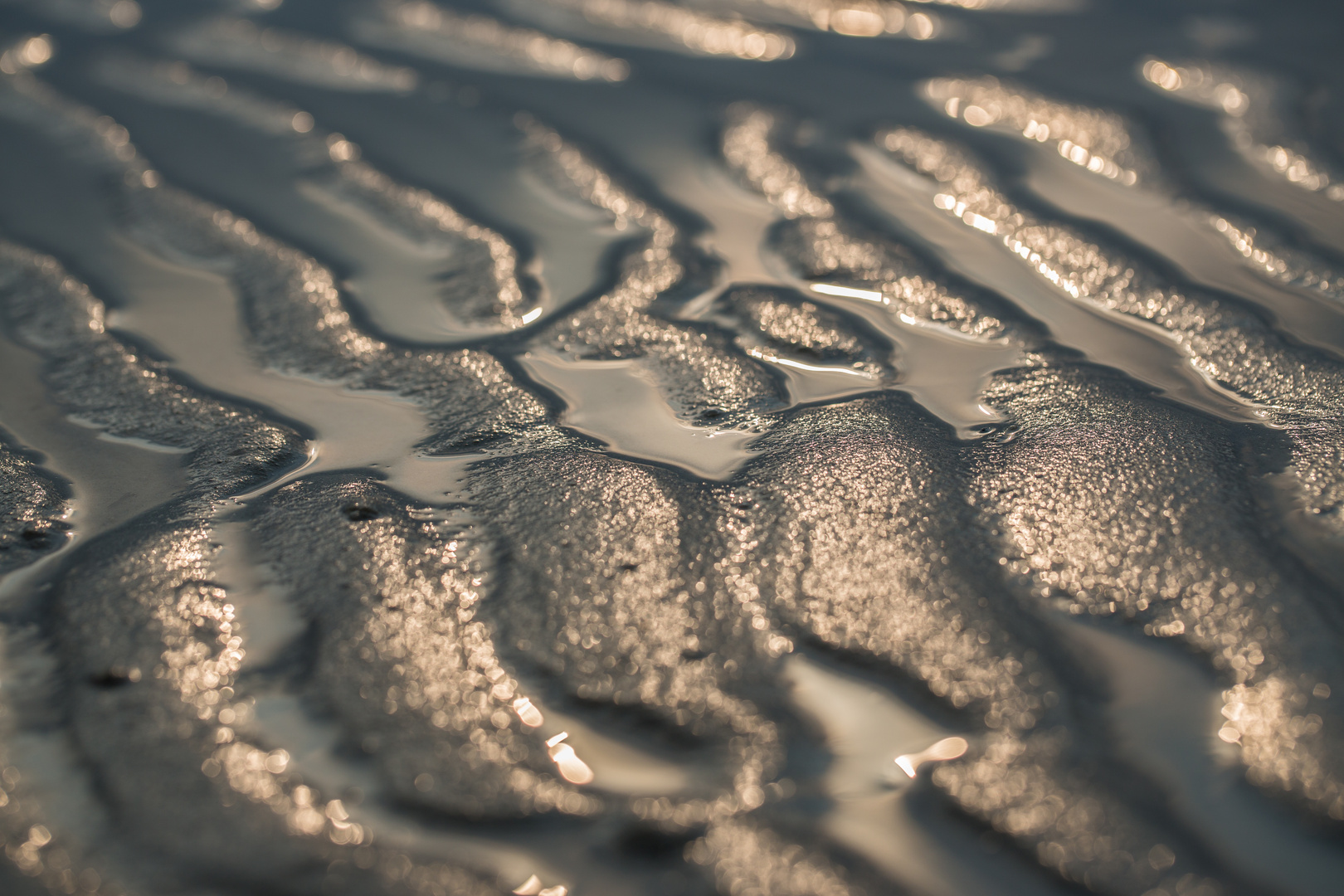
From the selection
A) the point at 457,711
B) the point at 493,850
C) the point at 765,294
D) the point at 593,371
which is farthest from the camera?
the point at 765,294

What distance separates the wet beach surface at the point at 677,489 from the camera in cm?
82

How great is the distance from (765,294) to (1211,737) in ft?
3.13

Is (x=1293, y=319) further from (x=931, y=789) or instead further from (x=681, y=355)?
(x=931, y=789)

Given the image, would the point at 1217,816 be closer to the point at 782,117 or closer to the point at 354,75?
the point at 782,117

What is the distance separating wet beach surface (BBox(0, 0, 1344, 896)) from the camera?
2.68ft

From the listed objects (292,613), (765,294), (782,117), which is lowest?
(292,613)

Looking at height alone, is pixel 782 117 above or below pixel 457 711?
above

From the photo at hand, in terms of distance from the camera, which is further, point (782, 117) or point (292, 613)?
point (782, 117)

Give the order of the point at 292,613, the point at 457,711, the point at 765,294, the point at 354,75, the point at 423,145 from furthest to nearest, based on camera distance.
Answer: the point at 354,75
the point at 423,145
the point at 765,294
the point at 292,613
the point at 457,711

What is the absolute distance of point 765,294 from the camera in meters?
1.59

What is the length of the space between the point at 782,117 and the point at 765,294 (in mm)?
773

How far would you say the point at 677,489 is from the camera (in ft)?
3.81

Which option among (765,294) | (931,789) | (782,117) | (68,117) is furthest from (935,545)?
(68,117)

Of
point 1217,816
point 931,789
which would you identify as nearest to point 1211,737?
point 1217,816
